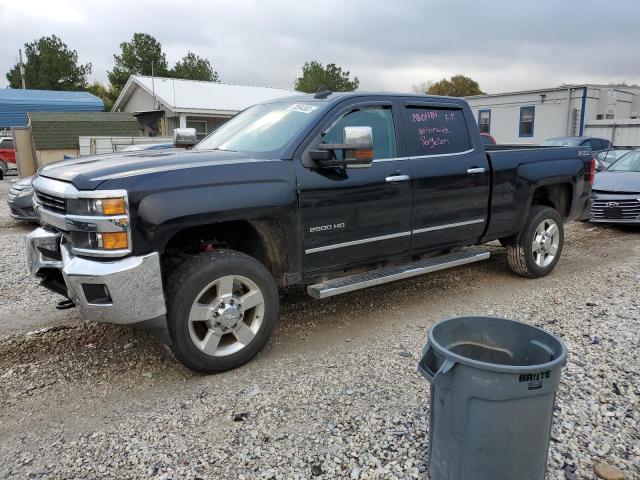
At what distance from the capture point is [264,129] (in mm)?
4617

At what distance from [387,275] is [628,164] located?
27.0 ft

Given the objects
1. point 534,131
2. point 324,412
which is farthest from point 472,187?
point 534,131

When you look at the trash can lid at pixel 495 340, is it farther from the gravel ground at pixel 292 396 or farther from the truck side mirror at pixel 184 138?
the truck side mirror at pixel 184 138

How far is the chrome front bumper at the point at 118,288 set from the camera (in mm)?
3309

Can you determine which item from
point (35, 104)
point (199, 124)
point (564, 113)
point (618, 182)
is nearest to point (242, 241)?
point (618, 182)

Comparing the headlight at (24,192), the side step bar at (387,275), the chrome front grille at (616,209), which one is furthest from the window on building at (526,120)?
the headlight at (24,192)

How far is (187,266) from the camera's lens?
11.8ft

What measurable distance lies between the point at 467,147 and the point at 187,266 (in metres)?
3.12

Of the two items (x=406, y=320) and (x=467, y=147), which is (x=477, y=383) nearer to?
(x=406, y=320)

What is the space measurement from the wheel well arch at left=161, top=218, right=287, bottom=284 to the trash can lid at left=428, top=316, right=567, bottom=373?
1749 mm

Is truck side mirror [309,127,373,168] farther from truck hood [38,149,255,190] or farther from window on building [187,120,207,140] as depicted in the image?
window on building [187,120,207,140]

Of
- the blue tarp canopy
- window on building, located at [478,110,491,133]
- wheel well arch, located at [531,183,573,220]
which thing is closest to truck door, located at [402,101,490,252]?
wheel well arch, located at [531,183,573,220]

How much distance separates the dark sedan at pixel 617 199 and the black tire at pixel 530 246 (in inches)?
138

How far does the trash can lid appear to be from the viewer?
2.52m
